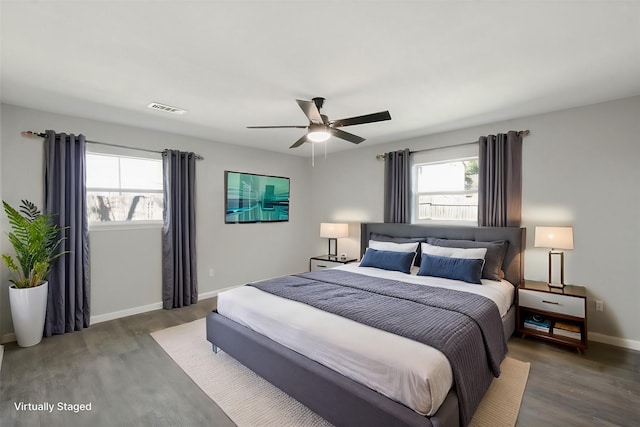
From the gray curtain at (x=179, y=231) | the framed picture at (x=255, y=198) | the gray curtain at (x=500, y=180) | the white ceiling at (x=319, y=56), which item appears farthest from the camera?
the framed picture at (x=255, y=198)

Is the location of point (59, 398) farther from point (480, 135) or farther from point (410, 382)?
point (480, 135)

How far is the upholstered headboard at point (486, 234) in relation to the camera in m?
3.51

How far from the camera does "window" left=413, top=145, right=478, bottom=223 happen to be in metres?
4.12

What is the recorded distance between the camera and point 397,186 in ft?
15.4

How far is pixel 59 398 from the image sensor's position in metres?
2.23

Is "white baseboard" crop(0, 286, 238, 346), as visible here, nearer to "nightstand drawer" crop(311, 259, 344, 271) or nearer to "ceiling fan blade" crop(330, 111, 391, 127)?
"nightstand drawer" crop(311, 259, 344, 271)

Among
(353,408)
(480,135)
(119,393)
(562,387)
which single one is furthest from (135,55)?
(562,387)

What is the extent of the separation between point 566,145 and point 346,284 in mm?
2957

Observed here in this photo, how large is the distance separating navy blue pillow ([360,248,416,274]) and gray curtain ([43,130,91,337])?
353cm

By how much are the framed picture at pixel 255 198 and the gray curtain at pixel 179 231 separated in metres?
0.66

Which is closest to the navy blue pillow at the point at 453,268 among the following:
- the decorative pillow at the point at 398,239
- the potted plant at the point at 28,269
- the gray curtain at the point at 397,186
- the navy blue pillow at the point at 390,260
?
the navy blue pillow at the point at 390,260

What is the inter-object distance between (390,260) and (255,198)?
2.70 meters

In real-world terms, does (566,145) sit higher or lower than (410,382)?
higher

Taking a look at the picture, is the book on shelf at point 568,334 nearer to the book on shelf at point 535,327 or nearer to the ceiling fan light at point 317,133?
the book on shelf at point 535,327
